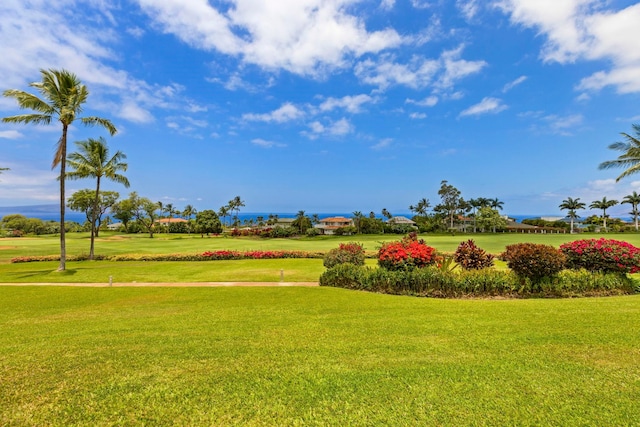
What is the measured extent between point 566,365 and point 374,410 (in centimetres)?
312

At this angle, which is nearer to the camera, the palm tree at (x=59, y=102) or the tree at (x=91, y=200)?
the palm tree at (x=59, y=102)

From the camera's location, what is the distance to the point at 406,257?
12.4m

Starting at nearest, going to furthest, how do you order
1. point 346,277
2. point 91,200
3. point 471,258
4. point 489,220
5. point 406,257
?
point 406,257
point 471,258
point 346,277
point 91,200
point 489,220

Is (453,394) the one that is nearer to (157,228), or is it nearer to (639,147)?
(639,147)

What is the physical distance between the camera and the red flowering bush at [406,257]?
1238 centimetres

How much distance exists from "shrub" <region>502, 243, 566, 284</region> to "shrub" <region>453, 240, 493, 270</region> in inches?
65.7

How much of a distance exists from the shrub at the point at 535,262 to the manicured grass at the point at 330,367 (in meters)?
2.93

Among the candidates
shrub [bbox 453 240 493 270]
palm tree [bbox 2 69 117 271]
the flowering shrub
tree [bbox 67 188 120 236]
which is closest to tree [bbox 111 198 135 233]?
tree [bbox 67 188 120 236]

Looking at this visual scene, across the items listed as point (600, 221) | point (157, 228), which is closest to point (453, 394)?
point (157, 228)

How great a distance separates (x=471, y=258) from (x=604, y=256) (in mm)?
4458

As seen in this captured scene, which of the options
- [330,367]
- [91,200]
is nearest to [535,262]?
[330,367]

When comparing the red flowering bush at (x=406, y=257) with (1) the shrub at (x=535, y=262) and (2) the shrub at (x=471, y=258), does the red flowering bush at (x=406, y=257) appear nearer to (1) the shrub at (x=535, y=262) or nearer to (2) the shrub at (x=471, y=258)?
(2) the shrub at (x=471, y=258)

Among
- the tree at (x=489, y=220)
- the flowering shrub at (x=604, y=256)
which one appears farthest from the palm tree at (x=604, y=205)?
the flowering shrub at (x=604, y=256)

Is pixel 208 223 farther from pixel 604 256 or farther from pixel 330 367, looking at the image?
pixel 330 367
